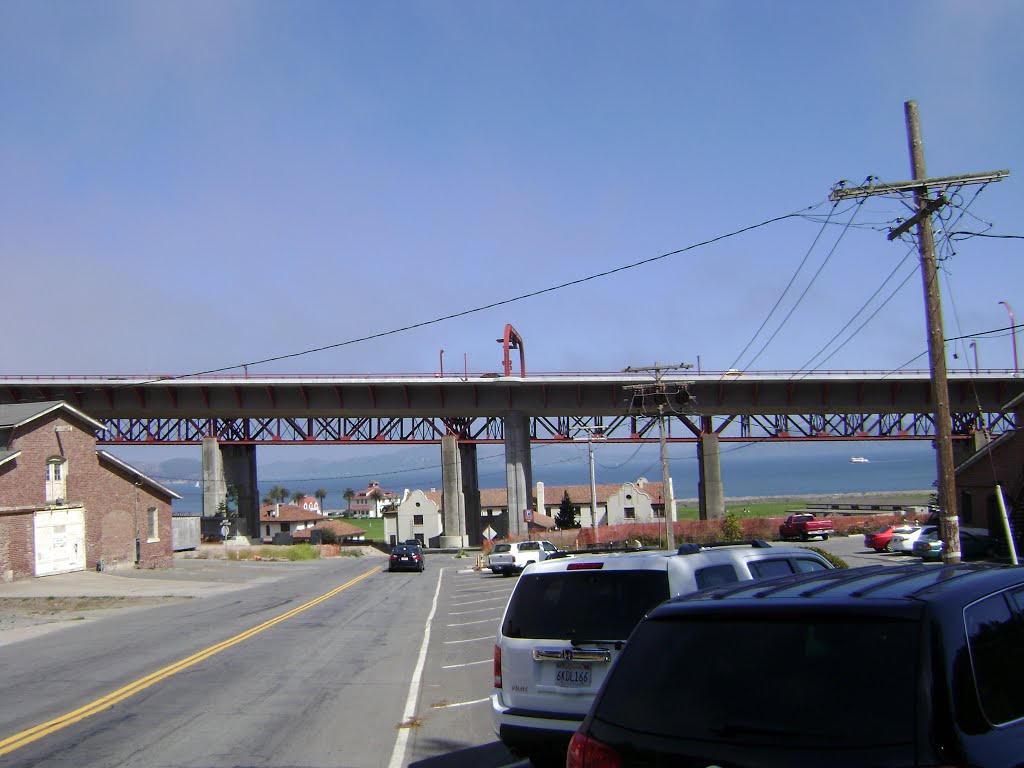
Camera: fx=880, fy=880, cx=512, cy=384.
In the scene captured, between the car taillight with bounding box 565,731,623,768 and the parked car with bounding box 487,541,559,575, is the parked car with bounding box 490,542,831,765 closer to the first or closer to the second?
the car taillight with bounding box 565,731,623,768

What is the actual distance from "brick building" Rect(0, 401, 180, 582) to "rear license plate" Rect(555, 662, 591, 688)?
3195 centimetres

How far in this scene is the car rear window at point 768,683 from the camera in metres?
3.36

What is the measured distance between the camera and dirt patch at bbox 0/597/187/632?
76.8 ft

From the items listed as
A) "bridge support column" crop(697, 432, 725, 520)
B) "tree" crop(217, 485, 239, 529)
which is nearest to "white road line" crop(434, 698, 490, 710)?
"bridge support column" crop(697, 432, 725, 520)

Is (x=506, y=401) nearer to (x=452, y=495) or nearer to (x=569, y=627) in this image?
(x=452, y=495)

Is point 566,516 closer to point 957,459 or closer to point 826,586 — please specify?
point 957,459

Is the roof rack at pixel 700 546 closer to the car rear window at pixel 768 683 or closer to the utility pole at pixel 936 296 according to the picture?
the car rear window at pixel 768 683

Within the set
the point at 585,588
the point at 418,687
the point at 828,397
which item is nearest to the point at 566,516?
the point at 828,397

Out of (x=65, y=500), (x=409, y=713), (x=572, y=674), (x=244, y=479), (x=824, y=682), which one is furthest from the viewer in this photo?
(x=244, y=479)

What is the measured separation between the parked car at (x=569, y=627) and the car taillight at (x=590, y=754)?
3.00 meters

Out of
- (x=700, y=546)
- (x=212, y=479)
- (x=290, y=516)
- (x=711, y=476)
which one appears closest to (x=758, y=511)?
(x=711, y=476)

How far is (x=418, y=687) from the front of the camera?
12852 millimetres

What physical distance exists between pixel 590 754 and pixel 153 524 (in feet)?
151

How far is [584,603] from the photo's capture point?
7473 mm
